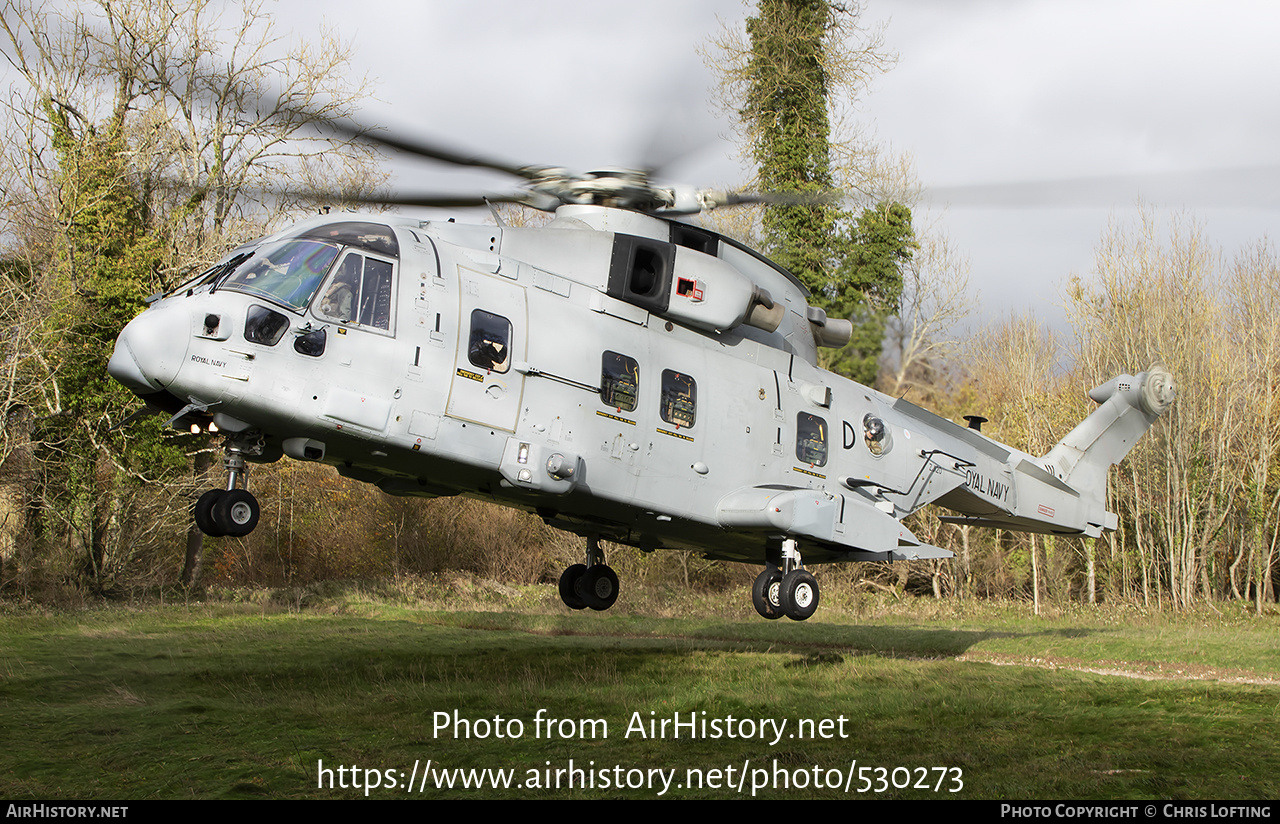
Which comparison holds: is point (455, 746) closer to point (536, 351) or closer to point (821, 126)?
point (536, 351)

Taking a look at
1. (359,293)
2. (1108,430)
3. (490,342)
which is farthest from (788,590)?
(1108,430)

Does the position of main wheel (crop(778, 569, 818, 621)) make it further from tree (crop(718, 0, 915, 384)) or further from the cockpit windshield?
tree (crop(718, 0, 915, 384))

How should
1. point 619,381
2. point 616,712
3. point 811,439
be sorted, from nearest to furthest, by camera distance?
point 619,381 < point 616,712 < point 811,439

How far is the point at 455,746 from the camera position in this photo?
970cm

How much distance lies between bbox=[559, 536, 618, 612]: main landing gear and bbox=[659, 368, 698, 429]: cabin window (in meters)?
3.45

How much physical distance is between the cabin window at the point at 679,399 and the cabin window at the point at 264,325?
4.20m

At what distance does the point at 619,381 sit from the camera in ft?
36.8

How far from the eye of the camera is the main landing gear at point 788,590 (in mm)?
11984

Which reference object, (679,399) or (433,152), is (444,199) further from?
(679,399)

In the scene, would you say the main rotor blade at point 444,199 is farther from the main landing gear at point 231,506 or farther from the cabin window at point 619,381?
the main landing gear at point 231,506

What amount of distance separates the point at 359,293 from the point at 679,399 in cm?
382

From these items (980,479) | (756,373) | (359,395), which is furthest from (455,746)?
(980,479)

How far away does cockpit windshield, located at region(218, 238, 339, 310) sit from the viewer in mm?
9430

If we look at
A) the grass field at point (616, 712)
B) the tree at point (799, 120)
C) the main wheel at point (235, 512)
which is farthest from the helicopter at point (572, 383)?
the tree at point (799, 120)
